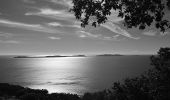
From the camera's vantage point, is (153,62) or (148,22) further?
(153,62)

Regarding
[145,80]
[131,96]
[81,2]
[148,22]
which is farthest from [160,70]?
[81,2]

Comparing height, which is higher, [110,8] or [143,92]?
[110,8]

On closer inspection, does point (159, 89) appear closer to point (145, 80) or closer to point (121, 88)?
point (145, 80)

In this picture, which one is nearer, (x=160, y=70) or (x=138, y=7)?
(x=138, y=7)

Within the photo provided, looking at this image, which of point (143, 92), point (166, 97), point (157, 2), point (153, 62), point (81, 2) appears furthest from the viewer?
point (153, 62)

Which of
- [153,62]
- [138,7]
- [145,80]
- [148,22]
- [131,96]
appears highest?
[138,7]

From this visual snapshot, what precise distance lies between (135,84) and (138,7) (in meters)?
8.91

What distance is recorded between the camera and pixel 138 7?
28.3 feet

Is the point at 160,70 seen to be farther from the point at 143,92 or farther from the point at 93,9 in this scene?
the point at 93,9

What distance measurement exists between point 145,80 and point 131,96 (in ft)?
5.55

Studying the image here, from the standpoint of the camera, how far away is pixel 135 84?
16.3m

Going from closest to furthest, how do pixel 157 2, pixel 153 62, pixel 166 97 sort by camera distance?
pixel 157 2
pixel 166 97
pixel 153 62

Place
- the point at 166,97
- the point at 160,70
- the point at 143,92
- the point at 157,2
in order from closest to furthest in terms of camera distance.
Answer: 1. the point at 157,2
2. the point at 166,97
3. the point at 143,92
4. the point at 160,70

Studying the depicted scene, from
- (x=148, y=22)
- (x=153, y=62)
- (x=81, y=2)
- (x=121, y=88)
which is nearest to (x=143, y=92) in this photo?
(x=121, y=88)
